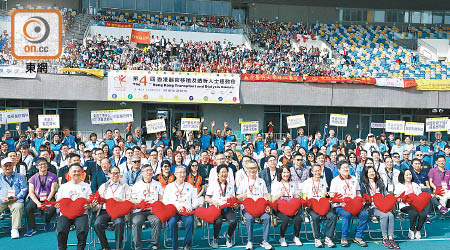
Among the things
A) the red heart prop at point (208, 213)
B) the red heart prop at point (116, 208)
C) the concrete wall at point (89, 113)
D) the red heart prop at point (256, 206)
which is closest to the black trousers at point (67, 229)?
the red heart prop at point (116, 208)

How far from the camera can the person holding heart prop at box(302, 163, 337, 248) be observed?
308 inches

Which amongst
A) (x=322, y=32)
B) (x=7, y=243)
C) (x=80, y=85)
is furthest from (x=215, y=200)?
(x=322, y=32)

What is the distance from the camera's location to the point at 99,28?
2530 cm

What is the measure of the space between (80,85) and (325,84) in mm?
12854

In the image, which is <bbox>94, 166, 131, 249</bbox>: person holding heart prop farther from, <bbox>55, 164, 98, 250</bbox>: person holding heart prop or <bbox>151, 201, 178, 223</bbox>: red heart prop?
<bbox>151, 201, 178, 223</bbox>: red heart prop

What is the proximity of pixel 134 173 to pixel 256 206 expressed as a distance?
9.16 feet

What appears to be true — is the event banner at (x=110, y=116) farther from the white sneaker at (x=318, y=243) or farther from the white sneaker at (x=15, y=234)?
the white sneaker at (x=318, y=243)

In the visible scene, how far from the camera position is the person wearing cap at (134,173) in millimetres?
8672

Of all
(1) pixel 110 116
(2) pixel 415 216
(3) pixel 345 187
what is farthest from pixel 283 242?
(1) pixel 110 116

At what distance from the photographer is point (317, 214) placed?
25.8 feet

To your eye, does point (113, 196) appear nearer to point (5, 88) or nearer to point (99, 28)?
point (5, 88)

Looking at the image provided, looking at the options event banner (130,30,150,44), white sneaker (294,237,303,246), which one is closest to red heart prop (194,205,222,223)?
white sneaker (294,237,303,246)

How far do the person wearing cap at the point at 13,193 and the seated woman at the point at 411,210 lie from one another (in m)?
7.57

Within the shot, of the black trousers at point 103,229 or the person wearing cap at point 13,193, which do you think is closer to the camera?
the black trousers at point 103,229
